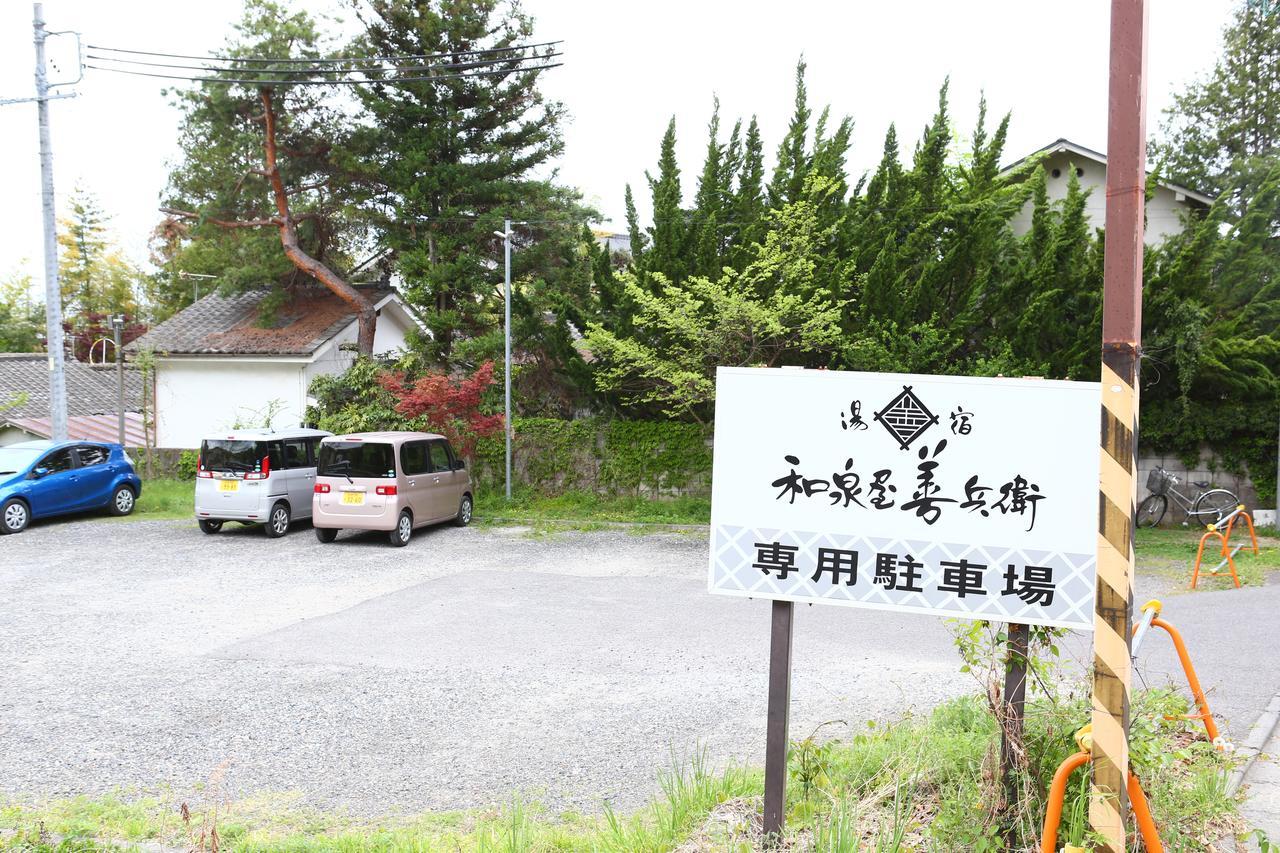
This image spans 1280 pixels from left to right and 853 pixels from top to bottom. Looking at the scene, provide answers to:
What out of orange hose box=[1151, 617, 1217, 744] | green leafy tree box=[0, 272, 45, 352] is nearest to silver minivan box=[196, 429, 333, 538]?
orange hose box=[1151, 617, 1217, 744]

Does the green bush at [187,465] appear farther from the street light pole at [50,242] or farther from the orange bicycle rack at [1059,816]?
the orange bicycle rack at [1059,816]

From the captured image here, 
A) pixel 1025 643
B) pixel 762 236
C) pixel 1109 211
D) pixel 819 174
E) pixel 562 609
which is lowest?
pixel 562 609

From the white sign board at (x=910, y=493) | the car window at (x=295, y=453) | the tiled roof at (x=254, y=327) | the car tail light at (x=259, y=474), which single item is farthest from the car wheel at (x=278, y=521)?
the white sign board at (x=910, y=493)

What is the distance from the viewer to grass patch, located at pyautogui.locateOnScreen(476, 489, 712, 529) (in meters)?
16.6

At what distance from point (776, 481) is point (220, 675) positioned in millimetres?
5435

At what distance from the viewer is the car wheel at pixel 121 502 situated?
1706 cm

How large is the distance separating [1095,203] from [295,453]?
15.6 meters

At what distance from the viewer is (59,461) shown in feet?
52.5

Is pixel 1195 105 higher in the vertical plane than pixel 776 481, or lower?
higher

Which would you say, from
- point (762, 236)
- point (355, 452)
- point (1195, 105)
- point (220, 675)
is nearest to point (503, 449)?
point (355, 452)

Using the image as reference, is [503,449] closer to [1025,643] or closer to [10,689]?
[10,689]

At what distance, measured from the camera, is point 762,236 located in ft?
54.6

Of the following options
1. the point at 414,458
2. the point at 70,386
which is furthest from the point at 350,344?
the point at 70,386

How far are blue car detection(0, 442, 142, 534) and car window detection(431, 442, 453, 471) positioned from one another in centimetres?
654
